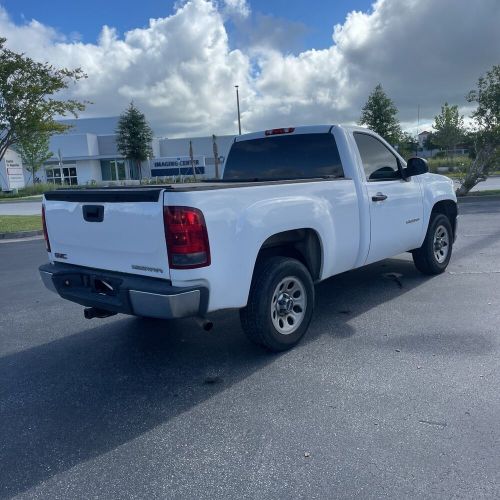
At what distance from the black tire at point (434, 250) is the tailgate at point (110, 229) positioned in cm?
407

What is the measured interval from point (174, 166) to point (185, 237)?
176 feet

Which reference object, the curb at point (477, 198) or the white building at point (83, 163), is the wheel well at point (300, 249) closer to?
the curb at point (477, 198)

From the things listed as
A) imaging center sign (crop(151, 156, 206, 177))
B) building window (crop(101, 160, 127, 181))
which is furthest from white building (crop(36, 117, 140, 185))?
imaging center sign (crop(151, 156, 206, 177))

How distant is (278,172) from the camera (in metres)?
5.37

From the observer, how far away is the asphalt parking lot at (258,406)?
2527 mm

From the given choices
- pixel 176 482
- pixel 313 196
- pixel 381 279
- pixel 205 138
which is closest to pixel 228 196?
pixel 313 196

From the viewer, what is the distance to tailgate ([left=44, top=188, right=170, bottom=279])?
11.0ft

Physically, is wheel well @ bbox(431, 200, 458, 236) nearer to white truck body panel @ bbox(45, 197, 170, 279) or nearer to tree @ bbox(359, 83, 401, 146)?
white truck body panel @ bbox(45, 197, 170, 279)

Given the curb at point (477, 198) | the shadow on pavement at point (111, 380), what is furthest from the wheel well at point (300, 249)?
the curb at point (477, 198)

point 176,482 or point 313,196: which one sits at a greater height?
point 313,196

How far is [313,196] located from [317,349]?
1355mm

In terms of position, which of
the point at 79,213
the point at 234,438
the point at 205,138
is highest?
the point at 205,138

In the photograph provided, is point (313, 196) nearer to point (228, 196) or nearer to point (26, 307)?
point (228, 196)

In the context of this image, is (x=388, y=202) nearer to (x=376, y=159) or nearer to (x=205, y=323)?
(x=376, y=159)
